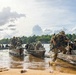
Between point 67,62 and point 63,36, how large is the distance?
18.3ft

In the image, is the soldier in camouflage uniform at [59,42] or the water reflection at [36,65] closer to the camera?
the water reflection at [36,65]

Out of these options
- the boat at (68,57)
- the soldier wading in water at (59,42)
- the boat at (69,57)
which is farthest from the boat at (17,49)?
the boat at (69,57)

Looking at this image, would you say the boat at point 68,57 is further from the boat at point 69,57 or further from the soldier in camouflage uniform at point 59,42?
the soldier in camouflage uniform at point 59,42

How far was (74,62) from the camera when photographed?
34.3m

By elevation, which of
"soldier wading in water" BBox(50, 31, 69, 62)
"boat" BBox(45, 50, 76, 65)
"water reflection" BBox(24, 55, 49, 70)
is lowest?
"water reflection" BBox(24, 55, 49, 70)

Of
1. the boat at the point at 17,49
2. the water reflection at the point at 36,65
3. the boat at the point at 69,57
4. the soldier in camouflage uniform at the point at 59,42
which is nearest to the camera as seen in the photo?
the boat at the point at 69,57

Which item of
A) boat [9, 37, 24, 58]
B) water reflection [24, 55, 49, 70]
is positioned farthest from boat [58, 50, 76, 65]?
boat [9, 37, 24, 58]

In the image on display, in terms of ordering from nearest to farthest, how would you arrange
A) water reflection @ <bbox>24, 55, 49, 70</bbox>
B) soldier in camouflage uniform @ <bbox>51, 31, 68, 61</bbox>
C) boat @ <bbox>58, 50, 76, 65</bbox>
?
1. boat @ <bbox>58, 50, 76, 65</bbox>
2. water reflection @ <bbox>24, 55, 49, 70</bbox>
3. soldier in camouflage uniform @ <bbox>51, 31, 68, 61</bbox>

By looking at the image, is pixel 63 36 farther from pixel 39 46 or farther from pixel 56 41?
pixel 39 46

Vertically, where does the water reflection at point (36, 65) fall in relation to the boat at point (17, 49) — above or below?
below

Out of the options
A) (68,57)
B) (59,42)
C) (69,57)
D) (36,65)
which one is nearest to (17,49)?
(36,65)

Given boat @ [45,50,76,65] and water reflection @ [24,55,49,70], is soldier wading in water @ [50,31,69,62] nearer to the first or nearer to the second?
boat @ [45,50,76,65]

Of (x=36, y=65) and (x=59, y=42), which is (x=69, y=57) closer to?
(x=59, y=42)

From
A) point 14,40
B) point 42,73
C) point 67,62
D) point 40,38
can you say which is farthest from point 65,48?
point 40,38
